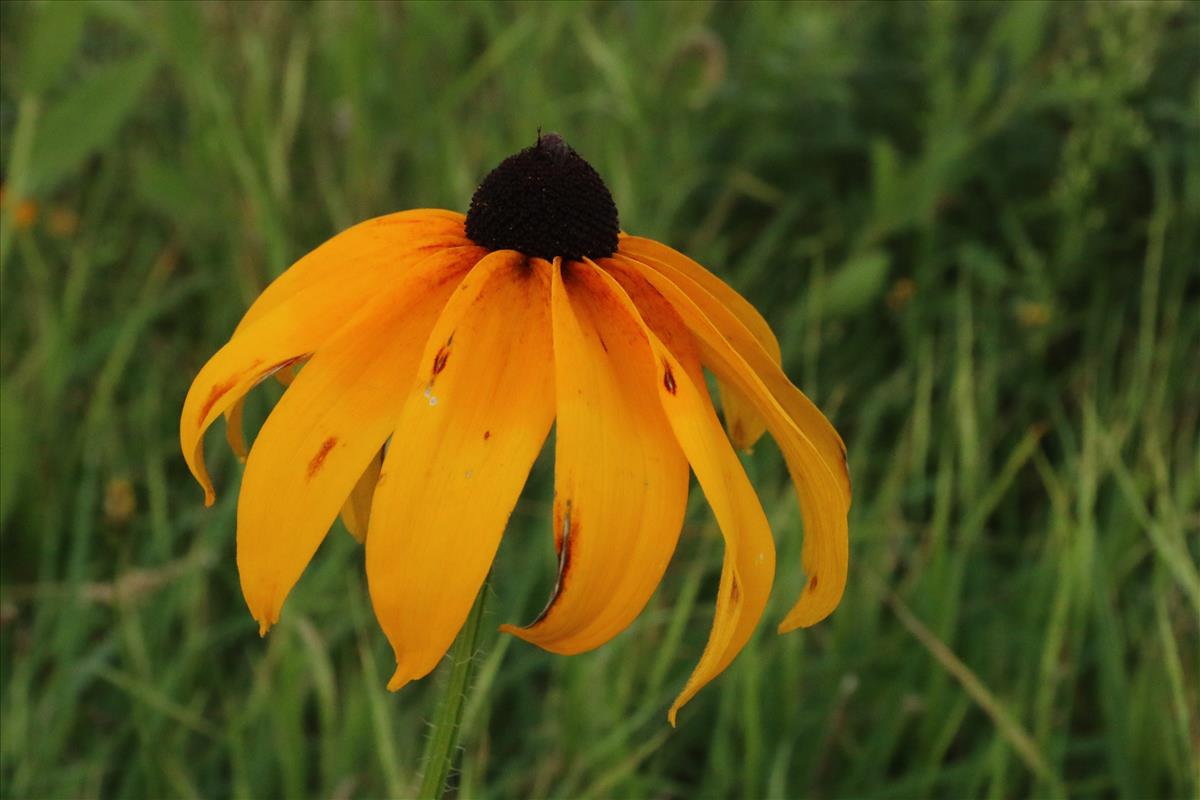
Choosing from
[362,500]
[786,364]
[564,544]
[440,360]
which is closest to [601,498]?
[564,544]

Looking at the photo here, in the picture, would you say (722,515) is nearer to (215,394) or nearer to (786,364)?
(215,394)

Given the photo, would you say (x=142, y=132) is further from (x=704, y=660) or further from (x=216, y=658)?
(x=704, y=660)

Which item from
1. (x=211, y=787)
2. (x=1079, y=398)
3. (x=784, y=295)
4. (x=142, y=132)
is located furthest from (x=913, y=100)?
(x=211, y=787)

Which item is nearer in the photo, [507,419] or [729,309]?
[507,419]

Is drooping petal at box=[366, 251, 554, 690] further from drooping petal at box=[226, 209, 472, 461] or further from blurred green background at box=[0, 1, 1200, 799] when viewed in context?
blurred green background at box=[0, 1, 1200, 799]

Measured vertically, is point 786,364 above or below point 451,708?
above

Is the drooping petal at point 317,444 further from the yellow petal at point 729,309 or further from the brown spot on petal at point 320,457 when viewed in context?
the yellow petal at point 729,309

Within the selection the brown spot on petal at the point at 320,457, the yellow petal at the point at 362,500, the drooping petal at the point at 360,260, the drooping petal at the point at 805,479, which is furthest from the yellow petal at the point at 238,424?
the drooping petal at the point at 805,479
